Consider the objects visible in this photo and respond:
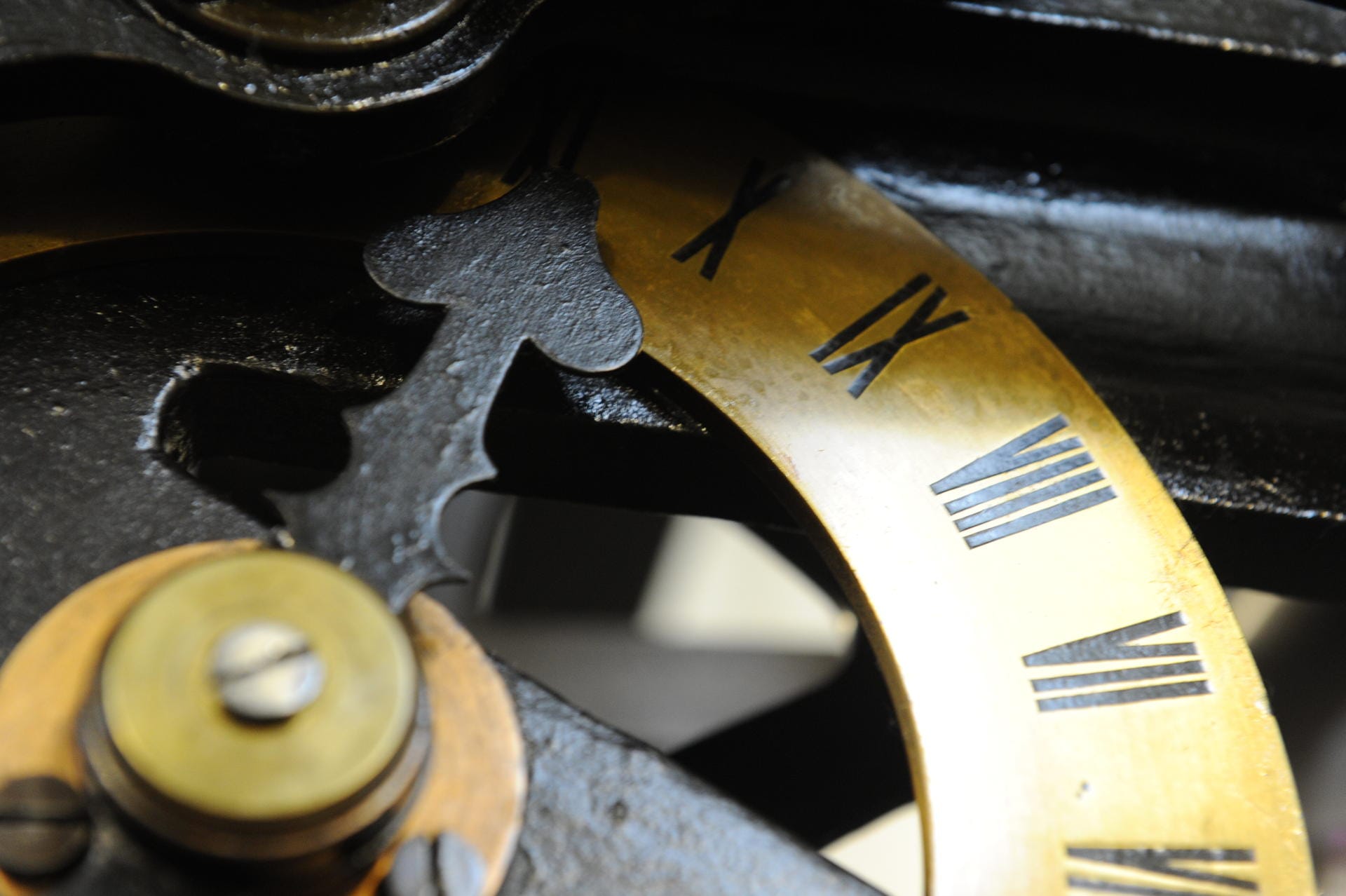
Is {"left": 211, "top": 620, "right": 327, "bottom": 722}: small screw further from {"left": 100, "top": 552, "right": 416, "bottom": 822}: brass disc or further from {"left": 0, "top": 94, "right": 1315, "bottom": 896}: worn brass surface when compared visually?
{"left": 0, "top": 94, "right": 1315, "bottom": 896}: worn brass surface

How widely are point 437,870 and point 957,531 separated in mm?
427

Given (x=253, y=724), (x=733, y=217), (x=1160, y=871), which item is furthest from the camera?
(x=733, y=217)

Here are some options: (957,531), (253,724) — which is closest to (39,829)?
(253,724)

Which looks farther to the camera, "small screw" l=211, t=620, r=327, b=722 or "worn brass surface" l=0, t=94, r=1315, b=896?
"worn brass surface" l=0, t=94, r=1315, b=896

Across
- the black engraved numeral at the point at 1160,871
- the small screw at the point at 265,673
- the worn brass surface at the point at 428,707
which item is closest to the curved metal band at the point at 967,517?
the black engraved numeral at the point at 1160,871

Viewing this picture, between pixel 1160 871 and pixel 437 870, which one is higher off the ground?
pixel 1160 871

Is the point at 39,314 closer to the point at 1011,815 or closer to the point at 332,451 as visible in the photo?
the point at 332,451

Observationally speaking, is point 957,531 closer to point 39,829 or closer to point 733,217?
point 733,217

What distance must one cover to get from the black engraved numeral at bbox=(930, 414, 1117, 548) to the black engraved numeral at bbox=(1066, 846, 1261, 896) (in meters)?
0.22

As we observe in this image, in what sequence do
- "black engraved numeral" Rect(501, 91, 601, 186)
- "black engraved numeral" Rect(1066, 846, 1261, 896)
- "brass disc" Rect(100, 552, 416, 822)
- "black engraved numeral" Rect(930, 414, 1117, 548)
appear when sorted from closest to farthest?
"brass disc" Rect(100, 552, 416, 822) → "black engraved numeral" Rect(1066, 846, 1261, 896) → "black engraved numeral" Rect(930, 414, 1117, 548) → "black engraved numeral" Rect(501, 91, 601, 186)

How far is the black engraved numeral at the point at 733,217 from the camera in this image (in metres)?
0.94

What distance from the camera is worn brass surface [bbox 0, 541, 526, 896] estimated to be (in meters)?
0.62

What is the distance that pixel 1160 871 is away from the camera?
74 centimetres

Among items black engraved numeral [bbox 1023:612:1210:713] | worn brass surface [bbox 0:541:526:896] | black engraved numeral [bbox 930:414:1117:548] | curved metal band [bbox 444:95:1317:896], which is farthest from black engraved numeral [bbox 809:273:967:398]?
worn brass surface [bbox 0:541:526:896]
